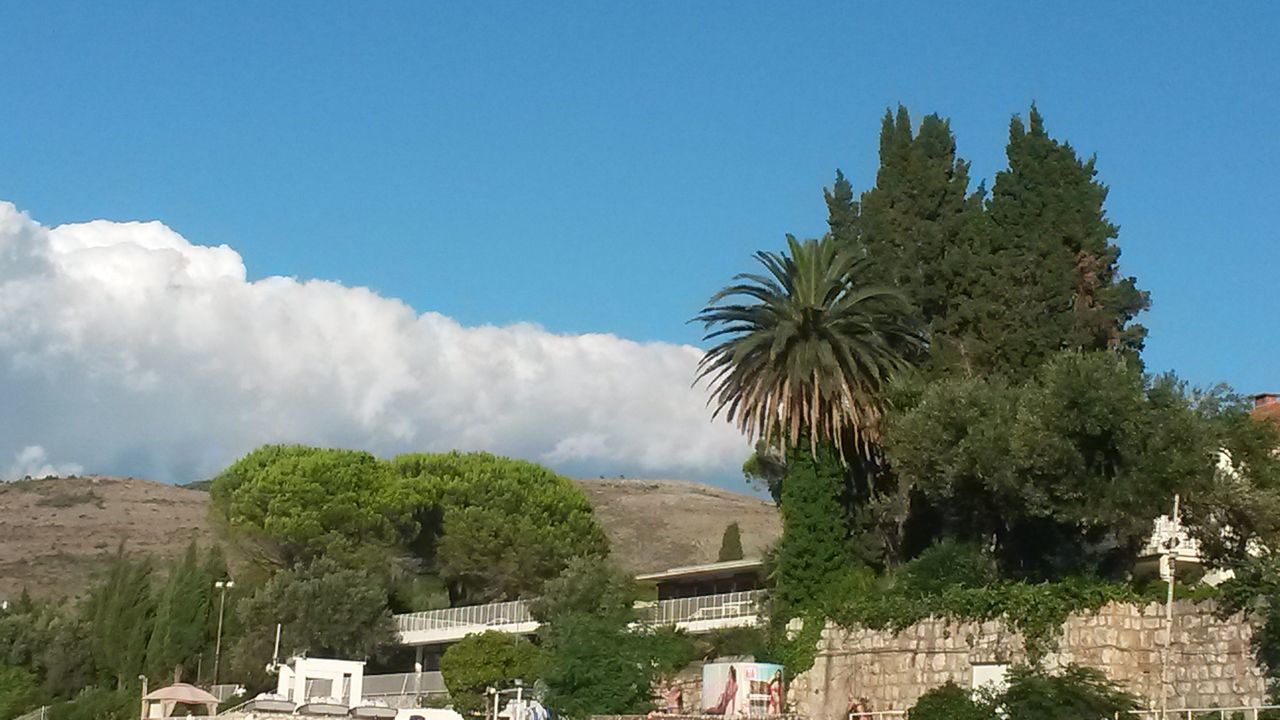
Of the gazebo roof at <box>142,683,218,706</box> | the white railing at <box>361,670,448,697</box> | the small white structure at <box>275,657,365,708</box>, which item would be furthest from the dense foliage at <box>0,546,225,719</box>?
the small white structure at <box>275,657,365,708</box>

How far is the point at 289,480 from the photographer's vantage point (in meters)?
72.9

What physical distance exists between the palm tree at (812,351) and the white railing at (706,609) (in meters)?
10.2

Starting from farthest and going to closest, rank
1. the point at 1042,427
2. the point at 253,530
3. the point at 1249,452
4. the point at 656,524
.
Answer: the point at 656,524 < the point at 253,530 < the point at 1249,452 < the point at 1042,427

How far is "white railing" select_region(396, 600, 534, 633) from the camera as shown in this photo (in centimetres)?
6062

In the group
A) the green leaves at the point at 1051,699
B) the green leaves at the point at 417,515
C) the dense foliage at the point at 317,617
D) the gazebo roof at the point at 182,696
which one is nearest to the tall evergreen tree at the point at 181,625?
the dense foliage at the point at 317,617

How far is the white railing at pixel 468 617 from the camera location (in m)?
60.6

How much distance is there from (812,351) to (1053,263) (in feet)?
27.2

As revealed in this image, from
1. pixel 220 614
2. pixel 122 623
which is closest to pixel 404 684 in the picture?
pixel 220 614

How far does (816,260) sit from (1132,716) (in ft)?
58.1

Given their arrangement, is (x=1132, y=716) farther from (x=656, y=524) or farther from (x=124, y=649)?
(x=656, y=524)

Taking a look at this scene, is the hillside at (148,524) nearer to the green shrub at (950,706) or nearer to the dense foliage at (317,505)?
the dense foliage at (317,505)

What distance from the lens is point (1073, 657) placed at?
33.3 meters

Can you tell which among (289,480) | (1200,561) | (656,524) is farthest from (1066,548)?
(656,524)

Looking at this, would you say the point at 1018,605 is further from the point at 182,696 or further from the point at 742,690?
the point at 182,696
